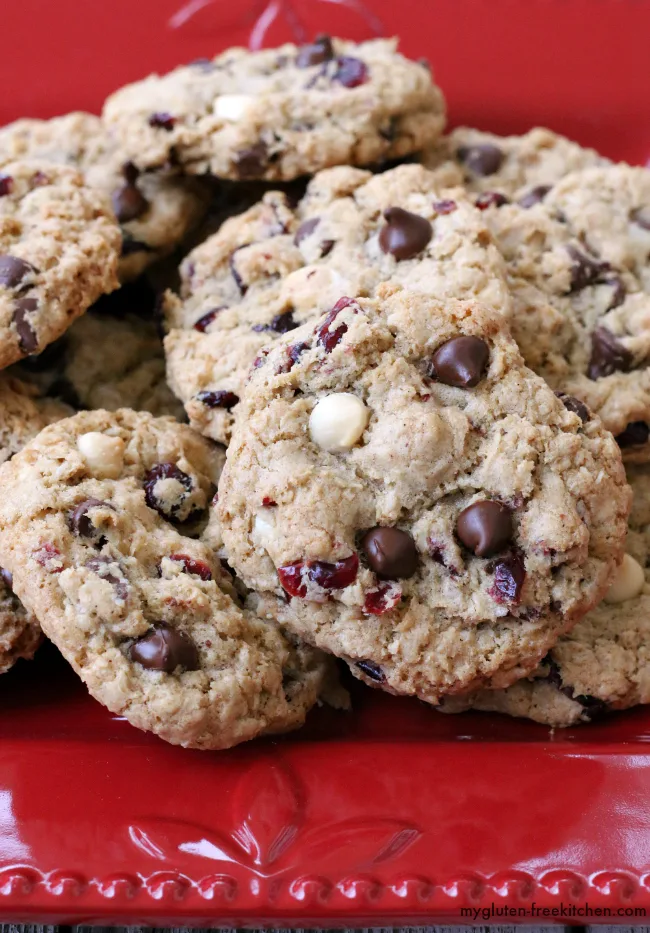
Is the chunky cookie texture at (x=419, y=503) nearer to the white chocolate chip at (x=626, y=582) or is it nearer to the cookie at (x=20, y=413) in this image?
the white chocolate chip at (x=626, y=582)

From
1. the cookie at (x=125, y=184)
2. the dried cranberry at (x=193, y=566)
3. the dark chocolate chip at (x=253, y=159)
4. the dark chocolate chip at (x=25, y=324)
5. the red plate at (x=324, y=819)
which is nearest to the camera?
the red plate at (x=324, y=819)

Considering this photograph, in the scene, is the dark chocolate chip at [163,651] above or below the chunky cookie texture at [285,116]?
below

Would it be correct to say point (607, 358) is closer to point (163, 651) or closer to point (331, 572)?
point (331, 572)

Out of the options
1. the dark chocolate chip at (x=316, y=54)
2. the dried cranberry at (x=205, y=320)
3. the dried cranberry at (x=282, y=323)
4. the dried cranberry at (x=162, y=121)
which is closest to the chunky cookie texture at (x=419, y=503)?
the dried cranberry at (x=282, y=323)

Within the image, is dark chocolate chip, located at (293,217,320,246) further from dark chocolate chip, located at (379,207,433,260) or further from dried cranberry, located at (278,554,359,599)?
dried cranberry, located at (278,554,359,599)

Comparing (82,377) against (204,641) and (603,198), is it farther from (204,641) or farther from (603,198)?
(603,198)

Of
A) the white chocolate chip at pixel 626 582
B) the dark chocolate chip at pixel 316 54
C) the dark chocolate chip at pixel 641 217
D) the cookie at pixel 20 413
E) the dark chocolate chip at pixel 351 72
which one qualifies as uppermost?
the dark chocolate chip at pixel 316 54

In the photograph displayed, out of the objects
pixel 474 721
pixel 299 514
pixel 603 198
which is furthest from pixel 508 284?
pixel 474 721

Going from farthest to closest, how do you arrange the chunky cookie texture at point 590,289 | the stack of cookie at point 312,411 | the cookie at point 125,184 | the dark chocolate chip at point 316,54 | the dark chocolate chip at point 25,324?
the dark chocolate chip at point 316,54 → the cookie at point 125,184 → the chunky cookie texture at point 590,289 → the dark chocolate chip at point 25,324 → the stack of cookie at point 312,411
